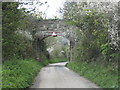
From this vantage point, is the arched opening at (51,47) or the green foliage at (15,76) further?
the arched opening at (51,47)

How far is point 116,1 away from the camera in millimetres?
10797

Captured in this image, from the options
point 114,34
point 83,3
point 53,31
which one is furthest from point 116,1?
point 53,31

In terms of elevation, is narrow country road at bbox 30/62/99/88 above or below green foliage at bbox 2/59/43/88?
below

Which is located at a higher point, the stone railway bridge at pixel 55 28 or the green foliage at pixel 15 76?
the stone railway bridge at pixel 55 28

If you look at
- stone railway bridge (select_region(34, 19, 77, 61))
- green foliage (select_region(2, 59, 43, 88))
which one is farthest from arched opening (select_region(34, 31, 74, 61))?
green foliage (select_region(2, 59, 43, 88))

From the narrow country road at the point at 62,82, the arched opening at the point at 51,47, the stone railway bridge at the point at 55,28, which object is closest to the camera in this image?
the narrow country road at the point at 62,82

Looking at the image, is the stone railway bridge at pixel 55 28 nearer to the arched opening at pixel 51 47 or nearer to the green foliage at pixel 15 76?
the arched opening at pixel 51 47

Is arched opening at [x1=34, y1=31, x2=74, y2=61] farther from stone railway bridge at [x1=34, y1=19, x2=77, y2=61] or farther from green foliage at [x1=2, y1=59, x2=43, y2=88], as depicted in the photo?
green foliage at [x1=2, y1=59, x2=43, y2=88]

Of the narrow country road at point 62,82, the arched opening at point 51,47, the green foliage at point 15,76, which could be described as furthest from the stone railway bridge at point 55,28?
the green foliage at point 15,76

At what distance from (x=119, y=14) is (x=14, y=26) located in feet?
16.9

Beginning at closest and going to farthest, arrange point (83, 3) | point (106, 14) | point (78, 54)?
point (106, 14) → point (83, 3) → point (78, 54)

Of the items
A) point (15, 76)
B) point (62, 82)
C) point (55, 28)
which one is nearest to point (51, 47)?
point (55, 28)

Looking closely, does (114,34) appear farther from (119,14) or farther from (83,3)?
(83,3)

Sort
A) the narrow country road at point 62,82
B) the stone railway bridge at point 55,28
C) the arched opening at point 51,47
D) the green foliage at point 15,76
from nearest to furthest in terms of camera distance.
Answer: the green foliage at point 15,76, the narrow country road at point 62,82, the stone railway bridge at point 55,28, the arched opening at point 51,47
